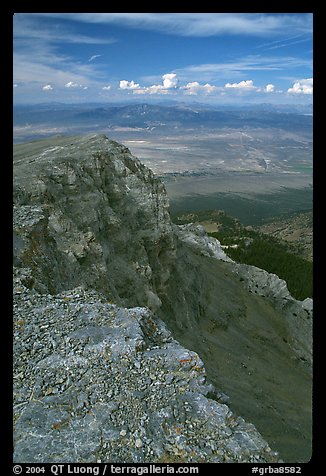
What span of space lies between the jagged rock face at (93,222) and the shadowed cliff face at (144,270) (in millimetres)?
62

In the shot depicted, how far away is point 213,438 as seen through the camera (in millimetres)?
6809

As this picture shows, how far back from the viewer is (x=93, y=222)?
62.8ft

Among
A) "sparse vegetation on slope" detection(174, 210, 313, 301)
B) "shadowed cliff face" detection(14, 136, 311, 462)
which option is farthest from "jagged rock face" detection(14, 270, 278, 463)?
"sparse vegetation on slope" detection(174, 210, 313, 301)

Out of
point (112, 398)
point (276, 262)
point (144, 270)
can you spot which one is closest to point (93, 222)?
point (144, 270)

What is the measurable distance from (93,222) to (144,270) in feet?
16.0

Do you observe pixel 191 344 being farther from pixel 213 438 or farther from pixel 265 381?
pixel 213 438

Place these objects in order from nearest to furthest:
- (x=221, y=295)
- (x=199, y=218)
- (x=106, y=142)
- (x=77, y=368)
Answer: (x=77, y=368)
(x=106, y=142)
(x=221, y=295)
(x=199, y=218)

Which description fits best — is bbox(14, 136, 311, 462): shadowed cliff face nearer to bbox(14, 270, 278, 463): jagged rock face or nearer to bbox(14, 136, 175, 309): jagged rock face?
bbox(14, 136, 175, 309): jagged rock face

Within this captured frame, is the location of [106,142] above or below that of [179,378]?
above

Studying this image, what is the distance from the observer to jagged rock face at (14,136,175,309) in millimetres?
13992

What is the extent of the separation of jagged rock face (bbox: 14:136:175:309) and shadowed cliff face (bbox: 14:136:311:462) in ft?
0.20

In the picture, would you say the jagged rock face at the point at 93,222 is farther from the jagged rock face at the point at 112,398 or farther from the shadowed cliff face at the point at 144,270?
the jagged rock face at the point at 112,398
